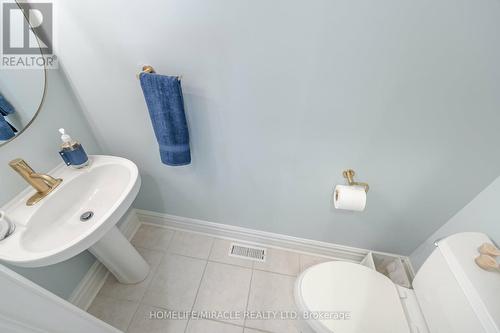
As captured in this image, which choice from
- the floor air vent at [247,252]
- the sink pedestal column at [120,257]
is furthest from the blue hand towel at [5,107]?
the floor air vent at [247,252]

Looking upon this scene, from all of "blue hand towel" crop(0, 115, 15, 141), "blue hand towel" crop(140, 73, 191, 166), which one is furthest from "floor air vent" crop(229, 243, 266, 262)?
"blue hand towel" crop(0, 115, 15, 141)

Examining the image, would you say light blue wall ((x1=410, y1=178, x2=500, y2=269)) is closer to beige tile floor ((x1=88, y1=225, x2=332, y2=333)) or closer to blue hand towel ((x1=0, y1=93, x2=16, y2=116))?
beige tile floor ((x1=88, y1=225, x2=332, y2=333))

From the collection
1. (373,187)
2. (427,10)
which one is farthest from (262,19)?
(373,187)

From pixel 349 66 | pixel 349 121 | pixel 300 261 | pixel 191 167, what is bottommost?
pixel 300 261

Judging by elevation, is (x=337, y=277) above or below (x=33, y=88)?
below

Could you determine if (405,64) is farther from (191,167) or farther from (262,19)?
(191,167)

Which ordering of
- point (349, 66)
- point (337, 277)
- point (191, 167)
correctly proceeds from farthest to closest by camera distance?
point (191, 167) < point (337, 277) < point (349, 66)

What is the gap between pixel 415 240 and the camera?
1213mm

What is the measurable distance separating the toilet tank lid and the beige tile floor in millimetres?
812

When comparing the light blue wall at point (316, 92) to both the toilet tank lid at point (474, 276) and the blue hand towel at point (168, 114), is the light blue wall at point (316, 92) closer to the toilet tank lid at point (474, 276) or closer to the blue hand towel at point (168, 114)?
the blue hand towel at point (168, 114)

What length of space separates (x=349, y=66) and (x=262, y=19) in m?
0.34

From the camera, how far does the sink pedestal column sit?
1.03 metres

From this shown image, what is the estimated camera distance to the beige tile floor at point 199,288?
1.17 metres

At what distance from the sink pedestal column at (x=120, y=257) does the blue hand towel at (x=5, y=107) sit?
611mm
